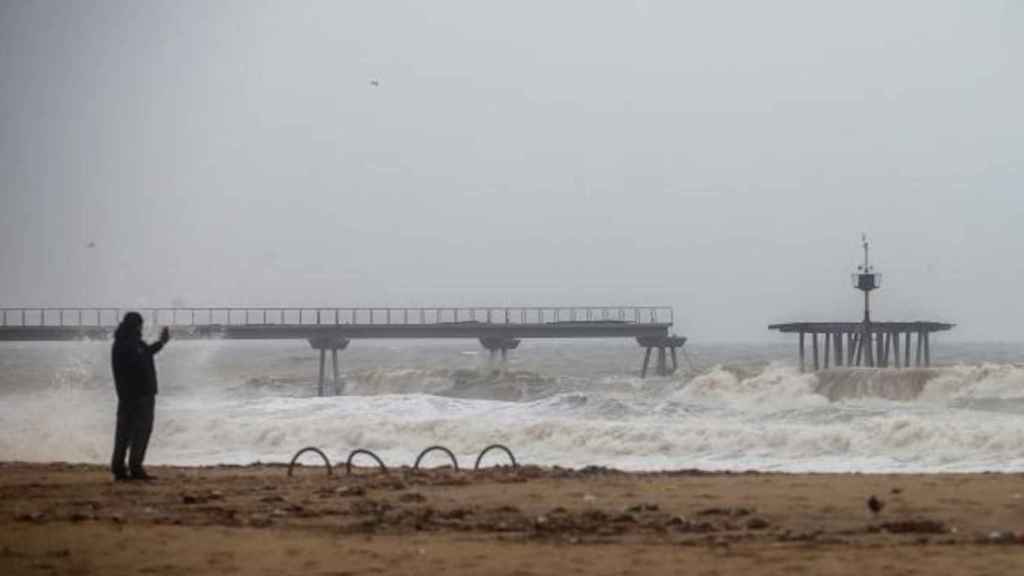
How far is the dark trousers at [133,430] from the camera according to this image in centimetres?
1429

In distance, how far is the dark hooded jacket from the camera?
14.2m

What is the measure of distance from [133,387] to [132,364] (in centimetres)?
22

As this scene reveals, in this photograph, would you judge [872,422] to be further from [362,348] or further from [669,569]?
[362,348]

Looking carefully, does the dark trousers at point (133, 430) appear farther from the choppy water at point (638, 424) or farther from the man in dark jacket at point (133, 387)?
the choppy water at point (638, 424)

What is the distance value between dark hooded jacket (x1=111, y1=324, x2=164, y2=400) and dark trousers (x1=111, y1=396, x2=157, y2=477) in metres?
0.09

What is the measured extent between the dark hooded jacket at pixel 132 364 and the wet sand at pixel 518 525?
0.88 m

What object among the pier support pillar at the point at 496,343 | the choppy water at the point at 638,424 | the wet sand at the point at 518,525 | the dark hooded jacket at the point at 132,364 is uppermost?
the dark hooded jacket at the point at 132,364

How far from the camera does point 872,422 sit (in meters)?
26.6

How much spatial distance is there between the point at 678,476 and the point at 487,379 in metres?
43.9

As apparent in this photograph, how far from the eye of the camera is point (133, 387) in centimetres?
1423

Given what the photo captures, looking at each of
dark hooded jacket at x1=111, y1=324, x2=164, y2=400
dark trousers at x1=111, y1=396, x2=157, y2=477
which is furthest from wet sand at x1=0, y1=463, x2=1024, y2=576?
dark hooded jacket at x1=111, y1=324, x2=164, y2=400

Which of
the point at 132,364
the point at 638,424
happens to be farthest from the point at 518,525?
the point at 638,424

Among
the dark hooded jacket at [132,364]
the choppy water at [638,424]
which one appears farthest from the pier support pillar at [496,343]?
the dark hooded jacket at [132,364]

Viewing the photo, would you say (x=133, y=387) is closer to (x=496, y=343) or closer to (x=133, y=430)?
(x=133, y=430)
